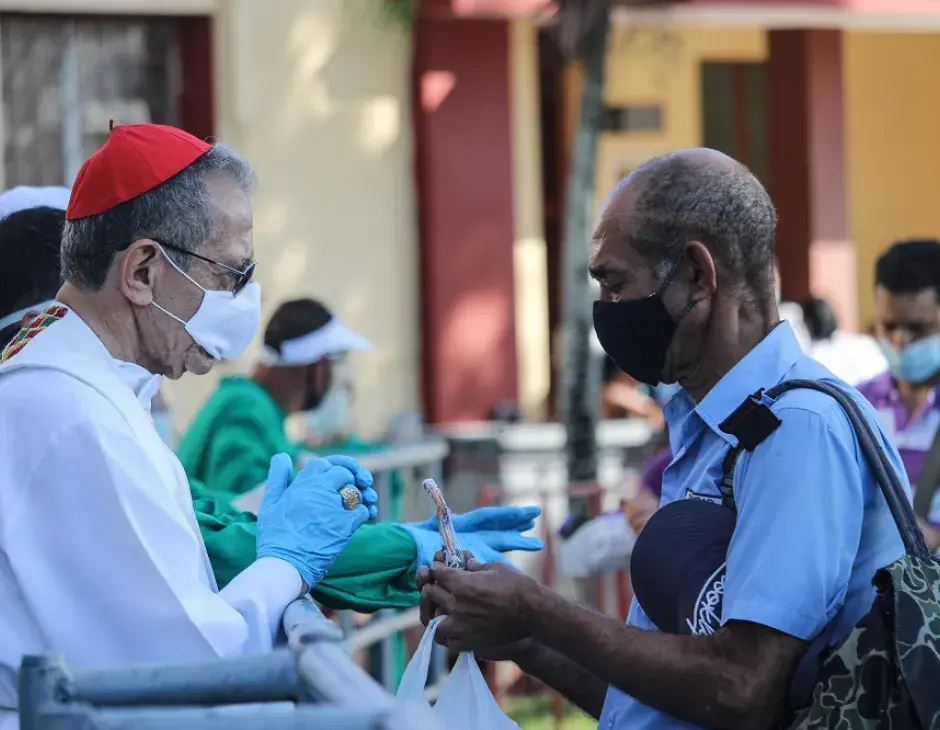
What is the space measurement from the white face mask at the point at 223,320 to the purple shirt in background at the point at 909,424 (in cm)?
306

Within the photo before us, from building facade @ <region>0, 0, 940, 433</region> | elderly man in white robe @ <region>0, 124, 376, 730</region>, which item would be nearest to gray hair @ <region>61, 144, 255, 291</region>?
elderly man in white robe @ <region>0, 124, 376, 730</region>

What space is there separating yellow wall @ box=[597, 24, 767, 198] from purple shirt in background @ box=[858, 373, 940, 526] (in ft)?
20.4

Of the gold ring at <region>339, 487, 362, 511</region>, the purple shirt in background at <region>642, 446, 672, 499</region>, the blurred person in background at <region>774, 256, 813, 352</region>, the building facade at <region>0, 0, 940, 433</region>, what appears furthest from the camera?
the building facade at <region>0, 0, 940, 433</region>

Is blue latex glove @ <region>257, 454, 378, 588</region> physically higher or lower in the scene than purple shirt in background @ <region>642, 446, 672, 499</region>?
higher

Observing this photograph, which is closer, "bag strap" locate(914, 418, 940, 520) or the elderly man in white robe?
the elderly man in white robe

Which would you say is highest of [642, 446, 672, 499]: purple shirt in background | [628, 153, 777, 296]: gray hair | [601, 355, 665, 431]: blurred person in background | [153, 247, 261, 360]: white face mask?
[628, 153, 777, 296]: gray hair

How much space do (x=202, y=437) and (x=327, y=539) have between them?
2772 mm

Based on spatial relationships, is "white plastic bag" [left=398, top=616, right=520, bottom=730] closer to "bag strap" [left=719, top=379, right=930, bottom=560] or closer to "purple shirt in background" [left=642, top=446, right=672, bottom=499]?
"bag strap" [left=719, top=379, right=930, bottom=560]

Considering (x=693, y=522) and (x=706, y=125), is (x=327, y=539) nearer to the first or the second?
(x=693, y=522)

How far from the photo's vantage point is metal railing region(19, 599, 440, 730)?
1.77 m

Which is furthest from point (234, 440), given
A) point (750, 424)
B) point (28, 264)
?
point (750, 424)

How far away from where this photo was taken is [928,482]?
5324mm

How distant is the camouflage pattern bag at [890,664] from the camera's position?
237cm

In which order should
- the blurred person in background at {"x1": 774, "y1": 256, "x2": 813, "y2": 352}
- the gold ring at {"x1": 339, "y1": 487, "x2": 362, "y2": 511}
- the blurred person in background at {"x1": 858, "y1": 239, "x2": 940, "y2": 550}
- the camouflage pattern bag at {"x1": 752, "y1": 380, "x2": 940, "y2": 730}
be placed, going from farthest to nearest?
the blurred person in background at {"x1": 774, "y1": 256, "x2": 813, "y2": 352} → the blurred person in background at {"x1": 858, "y1": 239, "x2": 940, "y2": 550} → the gold ring at {"x1": 339, "y1": 487, "x2": 362, "y2": 511} → the camouflage pattern bag at {"x1": 752, "y1": 380, "x2": 940, "y2": 730}
